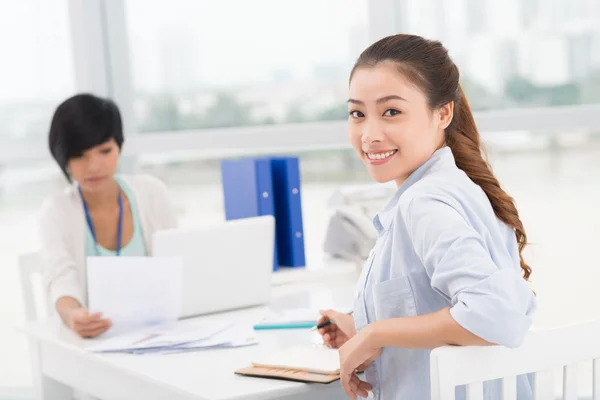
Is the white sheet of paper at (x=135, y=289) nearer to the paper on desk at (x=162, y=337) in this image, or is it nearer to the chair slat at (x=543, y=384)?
the paper on desk at (x=162, y=337)

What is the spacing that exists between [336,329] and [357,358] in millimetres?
381

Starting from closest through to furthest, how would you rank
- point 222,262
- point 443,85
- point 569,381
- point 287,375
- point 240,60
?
point 569,381
point 443,85
point 287,375
point 222,262
point 240,60

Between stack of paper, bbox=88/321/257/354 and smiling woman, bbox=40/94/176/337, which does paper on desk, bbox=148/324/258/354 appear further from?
smiling woman, bbox=40/94/176/337

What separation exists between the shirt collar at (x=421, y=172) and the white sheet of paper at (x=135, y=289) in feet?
2.38

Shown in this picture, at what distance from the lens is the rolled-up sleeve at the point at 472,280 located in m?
1.25

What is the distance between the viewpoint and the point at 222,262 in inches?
90.5

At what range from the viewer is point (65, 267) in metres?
2.53

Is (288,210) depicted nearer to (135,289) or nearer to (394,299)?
(135,289)

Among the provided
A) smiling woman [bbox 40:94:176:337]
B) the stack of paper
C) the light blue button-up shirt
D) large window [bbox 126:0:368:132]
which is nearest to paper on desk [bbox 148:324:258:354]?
the stack of paper

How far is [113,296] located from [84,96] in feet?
2.82

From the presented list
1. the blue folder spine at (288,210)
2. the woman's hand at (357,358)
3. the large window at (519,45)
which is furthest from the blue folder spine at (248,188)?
the woman's hand at (357,358)

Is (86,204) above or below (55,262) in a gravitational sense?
above

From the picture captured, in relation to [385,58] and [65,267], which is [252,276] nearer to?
[65,267]

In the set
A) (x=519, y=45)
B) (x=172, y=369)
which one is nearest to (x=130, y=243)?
(x=172, y=369)
